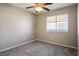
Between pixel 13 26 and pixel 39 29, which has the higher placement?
pixel 13 26

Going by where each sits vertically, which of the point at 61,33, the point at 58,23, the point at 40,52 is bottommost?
the point at 40,52

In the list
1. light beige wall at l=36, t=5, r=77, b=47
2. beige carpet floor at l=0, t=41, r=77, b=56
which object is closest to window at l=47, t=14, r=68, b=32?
light beige wall at l=36, t=5, r=77, b=47

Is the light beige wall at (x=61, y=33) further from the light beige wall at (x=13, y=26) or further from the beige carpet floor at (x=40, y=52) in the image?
the light beige wall at (x=13, y=26)

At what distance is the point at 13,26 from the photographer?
2.44 metres

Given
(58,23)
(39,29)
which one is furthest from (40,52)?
(39,29)

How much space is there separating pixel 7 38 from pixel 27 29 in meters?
1.20

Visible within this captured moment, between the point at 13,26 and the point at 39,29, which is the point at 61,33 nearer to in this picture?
the point at 39,29

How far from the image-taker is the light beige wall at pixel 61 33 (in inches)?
96.0

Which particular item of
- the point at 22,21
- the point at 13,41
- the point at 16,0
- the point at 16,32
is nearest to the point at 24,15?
the point at 22,21

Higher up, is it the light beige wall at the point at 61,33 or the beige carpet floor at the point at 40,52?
the light beige wall at the point at 61,33

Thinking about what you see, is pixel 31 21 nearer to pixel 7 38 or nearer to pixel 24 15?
pixel 24 15

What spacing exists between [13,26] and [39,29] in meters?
1.73

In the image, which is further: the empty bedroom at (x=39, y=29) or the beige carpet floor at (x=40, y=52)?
the empty bedroom at (x=39, y=29)

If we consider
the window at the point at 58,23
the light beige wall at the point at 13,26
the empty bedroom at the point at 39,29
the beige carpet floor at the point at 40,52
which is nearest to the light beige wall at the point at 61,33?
the empty bedroom at the point at 39,29
